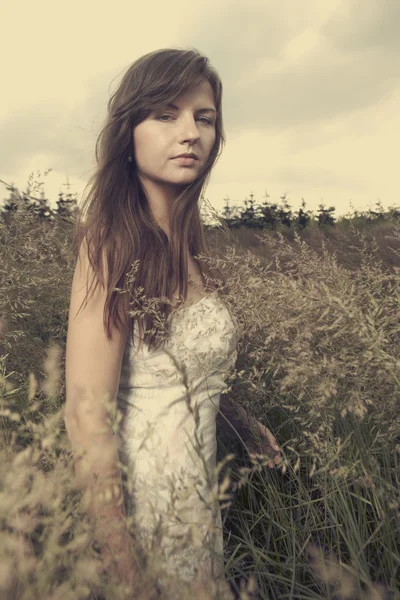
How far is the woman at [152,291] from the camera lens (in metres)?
1.50

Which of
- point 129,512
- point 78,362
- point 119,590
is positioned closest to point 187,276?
point 78,362

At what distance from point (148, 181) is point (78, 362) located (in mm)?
823

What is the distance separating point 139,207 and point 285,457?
1.06 m

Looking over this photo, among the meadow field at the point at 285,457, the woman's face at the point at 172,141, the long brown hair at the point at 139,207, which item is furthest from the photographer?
the woman's face at the point at 172,141

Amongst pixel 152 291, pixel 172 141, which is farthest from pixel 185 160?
pixel 152 291

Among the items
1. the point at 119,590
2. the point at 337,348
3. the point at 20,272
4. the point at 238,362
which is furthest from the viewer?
the point at 20,272

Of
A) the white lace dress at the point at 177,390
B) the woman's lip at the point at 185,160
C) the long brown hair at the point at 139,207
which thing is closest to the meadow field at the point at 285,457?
the white lace dress at the point at 177,390

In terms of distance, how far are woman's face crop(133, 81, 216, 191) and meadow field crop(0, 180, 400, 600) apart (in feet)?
1.43

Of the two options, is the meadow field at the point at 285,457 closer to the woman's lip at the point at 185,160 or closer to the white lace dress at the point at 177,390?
the white lace dress at the point at 177,390

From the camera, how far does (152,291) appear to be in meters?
1.77

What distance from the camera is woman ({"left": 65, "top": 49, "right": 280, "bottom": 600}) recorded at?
1503 mm

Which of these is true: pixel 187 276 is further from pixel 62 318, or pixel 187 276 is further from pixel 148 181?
pixel 62 318

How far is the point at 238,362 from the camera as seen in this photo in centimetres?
187

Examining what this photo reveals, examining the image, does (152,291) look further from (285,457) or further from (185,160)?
(285,457)
